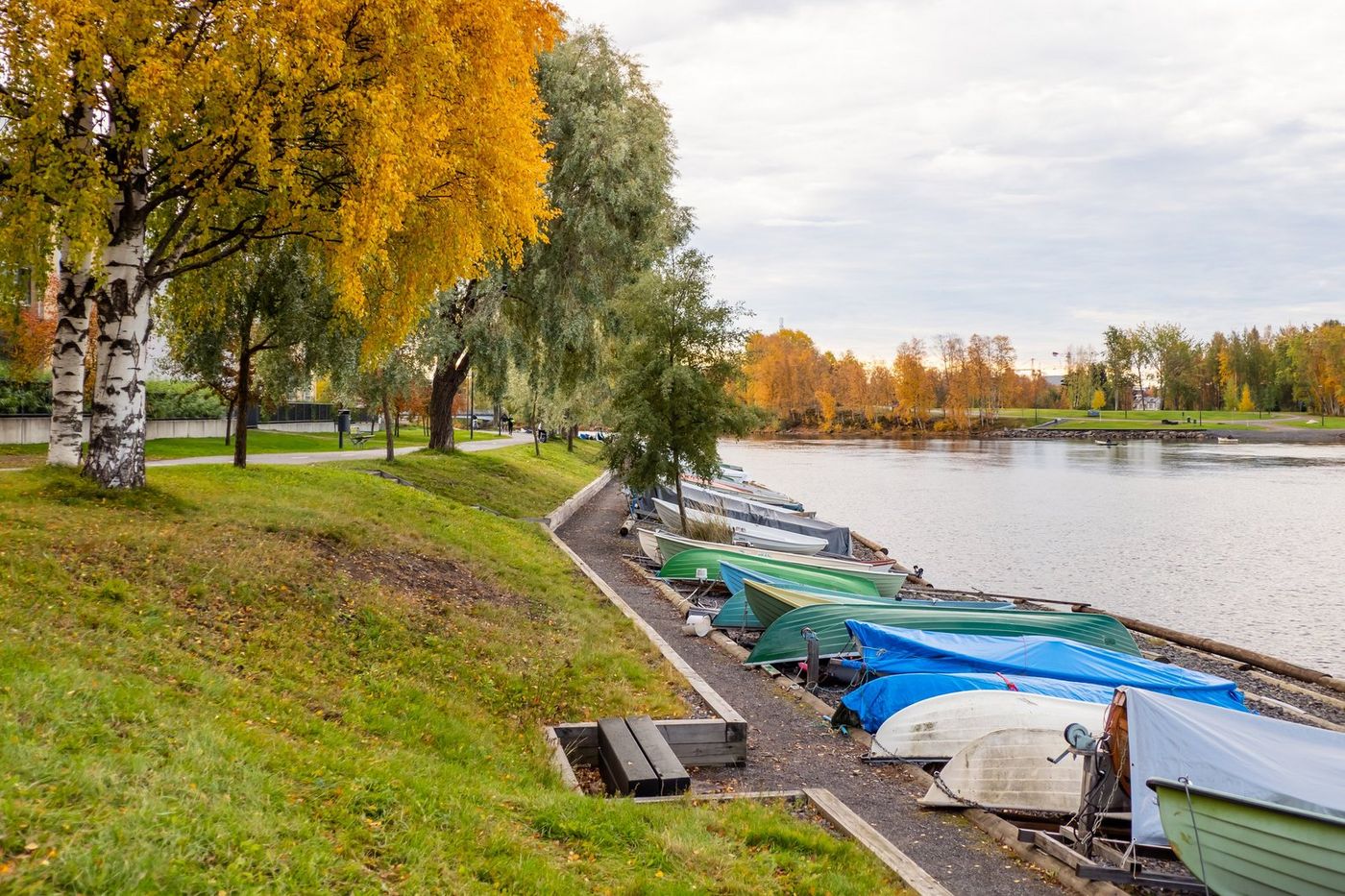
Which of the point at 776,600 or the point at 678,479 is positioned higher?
the point at 678,479

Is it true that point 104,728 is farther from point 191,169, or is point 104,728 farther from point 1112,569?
point 1112,569

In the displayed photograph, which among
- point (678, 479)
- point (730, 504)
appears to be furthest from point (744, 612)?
point (730, 504)

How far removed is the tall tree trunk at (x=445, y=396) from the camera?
1139 inches

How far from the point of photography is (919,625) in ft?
50.2

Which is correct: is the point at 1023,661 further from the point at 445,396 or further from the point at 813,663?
the point at 445,396

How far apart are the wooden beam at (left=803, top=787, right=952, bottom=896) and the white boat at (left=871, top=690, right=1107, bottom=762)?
89.5 inches

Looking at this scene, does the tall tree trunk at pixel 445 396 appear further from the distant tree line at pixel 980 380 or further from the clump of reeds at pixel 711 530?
the distant tree line at pixel 980 380

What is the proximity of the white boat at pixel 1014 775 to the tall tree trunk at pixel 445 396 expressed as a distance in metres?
20.7

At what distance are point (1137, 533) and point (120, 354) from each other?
36560 mm

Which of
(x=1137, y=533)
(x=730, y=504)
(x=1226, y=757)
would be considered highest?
(x=730, y=504)

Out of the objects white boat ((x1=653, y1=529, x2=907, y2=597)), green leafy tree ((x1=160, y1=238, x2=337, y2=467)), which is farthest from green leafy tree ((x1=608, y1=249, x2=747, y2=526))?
green leafy tree ((x1=160, y1=238, x2=337, y2=467))

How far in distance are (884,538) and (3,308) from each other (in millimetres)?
29489

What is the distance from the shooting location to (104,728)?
5.79 metres

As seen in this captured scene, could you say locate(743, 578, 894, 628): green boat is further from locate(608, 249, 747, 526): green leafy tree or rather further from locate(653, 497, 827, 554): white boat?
locate(608, 249, 747, 526): green leafy tree
